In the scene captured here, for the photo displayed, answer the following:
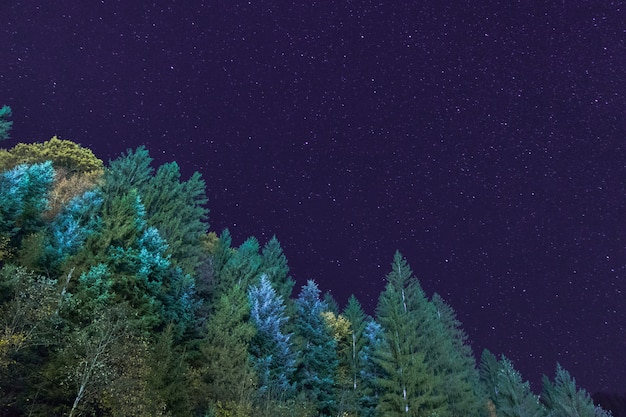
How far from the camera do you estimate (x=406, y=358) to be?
35.2 metres

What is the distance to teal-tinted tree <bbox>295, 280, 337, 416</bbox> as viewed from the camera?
120 ft

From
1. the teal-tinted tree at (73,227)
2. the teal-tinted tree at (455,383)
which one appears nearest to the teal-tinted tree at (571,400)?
the teal-tinted tree at (455,383)

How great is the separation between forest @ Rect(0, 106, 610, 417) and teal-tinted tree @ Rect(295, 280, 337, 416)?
0.14 m

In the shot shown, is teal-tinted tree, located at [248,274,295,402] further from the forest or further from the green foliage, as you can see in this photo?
the green foliage

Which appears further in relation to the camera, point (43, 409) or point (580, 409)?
point (580, 409)

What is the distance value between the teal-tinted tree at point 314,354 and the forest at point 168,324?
137 millimetres

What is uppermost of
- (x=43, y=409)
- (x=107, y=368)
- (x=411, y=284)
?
(x=411, y=284)

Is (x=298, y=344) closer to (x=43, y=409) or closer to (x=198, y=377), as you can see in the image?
(x=198, y=377)

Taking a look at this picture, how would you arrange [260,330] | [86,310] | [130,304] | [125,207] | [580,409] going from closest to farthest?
[86,310], [130,304], [125,207], [260,330], [580,409]

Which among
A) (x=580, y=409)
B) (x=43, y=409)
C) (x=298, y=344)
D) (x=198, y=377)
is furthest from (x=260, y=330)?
(x=580, y=409)

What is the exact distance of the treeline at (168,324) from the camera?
18281 millimetres

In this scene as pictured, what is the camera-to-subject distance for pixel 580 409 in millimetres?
42375

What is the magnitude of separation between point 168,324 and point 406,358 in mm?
21292

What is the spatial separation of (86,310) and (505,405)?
43971mm
